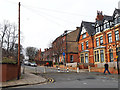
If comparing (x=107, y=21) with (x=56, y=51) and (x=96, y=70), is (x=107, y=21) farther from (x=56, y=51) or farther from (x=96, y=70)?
(x=56, y=51)

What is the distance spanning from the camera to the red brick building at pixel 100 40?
29.3m

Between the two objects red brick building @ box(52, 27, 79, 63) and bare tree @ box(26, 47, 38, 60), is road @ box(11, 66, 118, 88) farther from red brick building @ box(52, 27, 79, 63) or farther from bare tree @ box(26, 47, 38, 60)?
bare tree @ box(26, 47, 38, 60)

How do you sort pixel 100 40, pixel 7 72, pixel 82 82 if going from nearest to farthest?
pixel 82 82 < pixel 7 72 < pixel 100 40

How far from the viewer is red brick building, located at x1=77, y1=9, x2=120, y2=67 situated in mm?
29297

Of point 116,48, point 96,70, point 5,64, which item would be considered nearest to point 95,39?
point 116,48

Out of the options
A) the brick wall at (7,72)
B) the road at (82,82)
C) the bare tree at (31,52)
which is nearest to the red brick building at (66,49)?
the road at (82,82)

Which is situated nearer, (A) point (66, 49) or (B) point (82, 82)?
(B) point (82, 82)

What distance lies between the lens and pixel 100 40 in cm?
3372

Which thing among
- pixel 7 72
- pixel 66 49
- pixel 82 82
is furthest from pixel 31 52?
pixel 82 82

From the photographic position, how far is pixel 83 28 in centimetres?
3988

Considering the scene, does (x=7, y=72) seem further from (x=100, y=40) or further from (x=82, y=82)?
(x=100, y=40)

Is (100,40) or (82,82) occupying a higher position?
(100,40)

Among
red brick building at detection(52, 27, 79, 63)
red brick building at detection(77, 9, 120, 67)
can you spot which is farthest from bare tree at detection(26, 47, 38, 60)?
red brick building at detection(77, 9, 120, 67)

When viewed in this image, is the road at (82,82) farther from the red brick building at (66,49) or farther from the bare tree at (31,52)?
the bare tree at (31,52)
